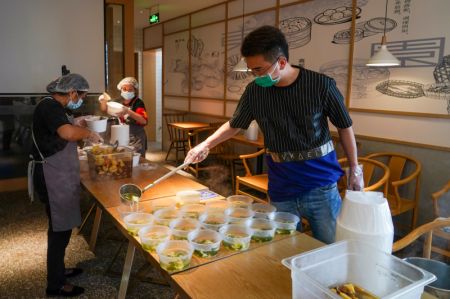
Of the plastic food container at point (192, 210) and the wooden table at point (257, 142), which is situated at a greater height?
the plastic food container at point (192, 210)

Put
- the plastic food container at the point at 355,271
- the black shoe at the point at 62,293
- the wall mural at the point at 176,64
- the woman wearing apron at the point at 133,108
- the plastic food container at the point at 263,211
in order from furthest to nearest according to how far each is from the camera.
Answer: the wall mural at the point at 176,64, the woman wearing apron at the point at 133,108, the black shoe at the point at 62,293, the plastic food container at the point at 263,211, the plastic food container at the point at 355,271

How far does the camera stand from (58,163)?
2115 millimetres

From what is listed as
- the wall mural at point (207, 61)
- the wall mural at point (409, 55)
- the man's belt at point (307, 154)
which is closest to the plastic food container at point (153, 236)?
the man's belt at point (307, 154)

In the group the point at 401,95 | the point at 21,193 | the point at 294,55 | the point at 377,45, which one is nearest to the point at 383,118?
the point at 401,95

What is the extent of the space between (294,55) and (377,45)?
1.23 m

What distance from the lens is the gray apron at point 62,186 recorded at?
211cm

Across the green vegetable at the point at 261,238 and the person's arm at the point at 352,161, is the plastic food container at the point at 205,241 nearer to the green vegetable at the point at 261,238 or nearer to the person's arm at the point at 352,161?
the green vegetable at the point at 261,238

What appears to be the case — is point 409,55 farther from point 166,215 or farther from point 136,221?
point 136,221

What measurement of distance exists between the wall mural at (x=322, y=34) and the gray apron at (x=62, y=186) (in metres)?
3.05

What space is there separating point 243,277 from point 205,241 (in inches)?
8.8

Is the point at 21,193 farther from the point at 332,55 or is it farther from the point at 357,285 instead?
the point at 357,285

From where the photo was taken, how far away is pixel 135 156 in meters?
2.76

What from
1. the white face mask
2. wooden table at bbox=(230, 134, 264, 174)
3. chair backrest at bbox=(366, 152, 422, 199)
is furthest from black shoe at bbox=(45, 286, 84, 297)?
chair backrest at bbox=(366, 152, 422, 199)

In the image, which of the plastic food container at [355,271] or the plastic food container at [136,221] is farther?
the plastic food container at [136,221]
